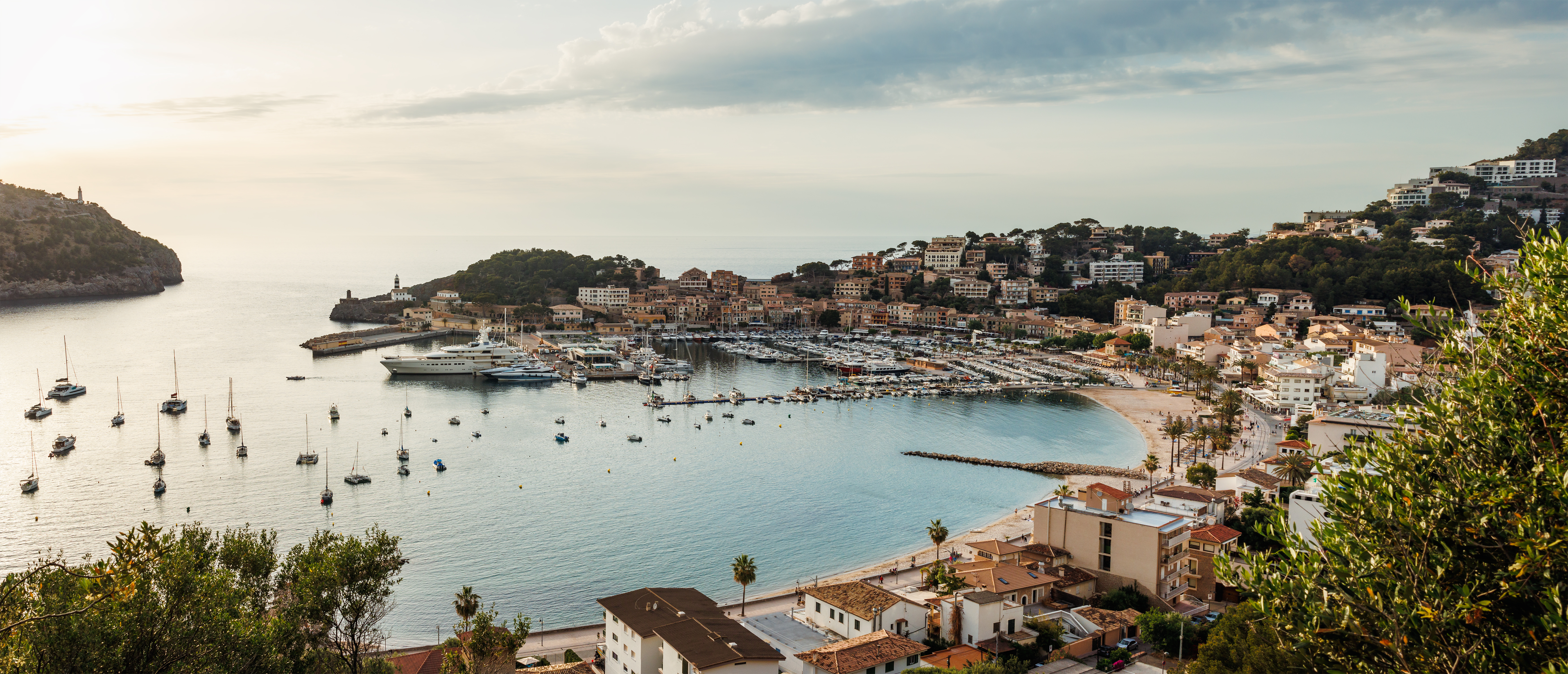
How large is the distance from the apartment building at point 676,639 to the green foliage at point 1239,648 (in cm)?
504

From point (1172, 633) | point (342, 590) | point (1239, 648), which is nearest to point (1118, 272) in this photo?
point (1172, 633)

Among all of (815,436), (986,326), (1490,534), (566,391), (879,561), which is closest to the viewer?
(1490,534)

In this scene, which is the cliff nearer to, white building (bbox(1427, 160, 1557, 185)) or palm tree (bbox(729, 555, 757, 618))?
palm tree (bbox(729, 555, 757, 618))

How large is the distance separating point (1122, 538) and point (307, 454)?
2234 cm

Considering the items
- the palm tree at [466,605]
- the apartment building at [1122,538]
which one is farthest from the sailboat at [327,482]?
the apartment building at [1122,538]

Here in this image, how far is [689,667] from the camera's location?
10.9 m

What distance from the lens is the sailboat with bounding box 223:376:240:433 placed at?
29359 mm

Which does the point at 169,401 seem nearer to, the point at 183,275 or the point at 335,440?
the point at 335,440

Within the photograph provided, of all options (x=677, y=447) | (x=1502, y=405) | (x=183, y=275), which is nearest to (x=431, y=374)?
(x=677, y=447)

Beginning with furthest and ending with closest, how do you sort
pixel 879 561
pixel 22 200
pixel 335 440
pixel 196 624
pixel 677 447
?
pixel 22 200 → pixel 677 447 → pixel 335 440 → pixel 879 561 → pixel 196 624

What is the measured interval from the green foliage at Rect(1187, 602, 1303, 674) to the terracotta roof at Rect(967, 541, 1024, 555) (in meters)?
5.11

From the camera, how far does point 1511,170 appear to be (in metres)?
76.2

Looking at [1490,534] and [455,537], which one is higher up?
[1490,534]

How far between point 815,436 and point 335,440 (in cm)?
1596
